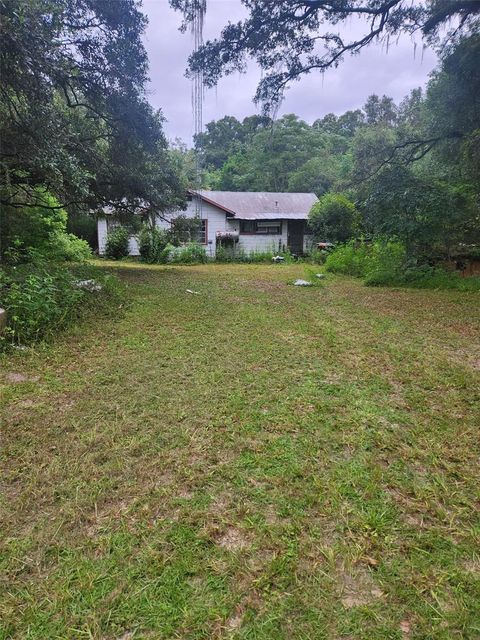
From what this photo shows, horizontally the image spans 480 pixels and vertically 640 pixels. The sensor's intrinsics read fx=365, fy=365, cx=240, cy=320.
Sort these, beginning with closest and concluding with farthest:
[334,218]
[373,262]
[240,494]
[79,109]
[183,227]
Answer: [240,494] < [79,109] < [373,262] < [183,227] < [334,218]

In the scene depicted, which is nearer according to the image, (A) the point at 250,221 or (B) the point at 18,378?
(B) the point at 18,378

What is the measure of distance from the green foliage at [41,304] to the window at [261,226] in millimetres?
13563

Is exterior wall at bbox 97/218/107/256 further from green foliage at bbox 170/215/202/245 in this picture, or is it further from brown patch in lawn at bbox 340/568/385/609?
brown patch in lawn at bbox 340/568/385/609

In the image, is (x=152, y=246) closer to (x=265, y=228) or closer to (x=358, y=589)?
(x=265, y=228)

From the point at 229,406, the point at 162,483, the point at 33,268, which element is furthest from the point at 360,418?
the point at 33,268

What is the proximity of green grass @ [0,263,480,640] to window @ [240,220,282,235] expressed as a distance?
15.2m

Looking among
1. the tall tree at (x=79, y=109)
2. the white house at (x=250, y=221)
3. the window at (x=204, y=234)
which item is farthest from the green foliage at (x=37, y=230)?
the window at (x=204, y=234)

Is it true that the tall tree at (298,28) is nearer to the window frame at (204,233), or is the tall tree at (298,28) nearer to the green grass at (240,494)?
the green grass at (240,494)

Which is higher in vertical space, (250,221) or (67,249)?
(250,221)

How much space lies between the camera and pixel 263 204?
1870 centimetres

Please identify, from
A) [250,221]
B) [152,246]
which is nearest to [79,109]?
[152,246]

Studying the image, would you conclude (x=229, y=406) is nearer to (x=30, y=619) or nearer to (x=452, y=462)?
(x=452, y=462)

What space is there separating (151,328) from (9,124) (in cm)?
384

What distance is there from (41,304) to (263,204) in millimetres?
16071
